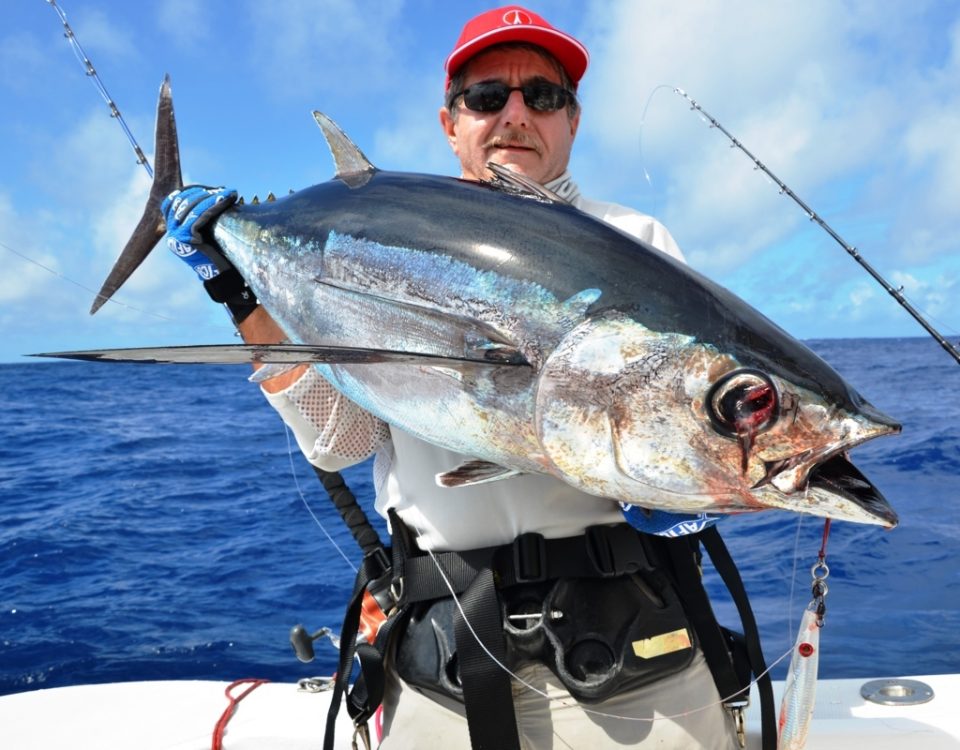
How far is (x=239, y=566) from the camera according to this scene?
812 centimetres

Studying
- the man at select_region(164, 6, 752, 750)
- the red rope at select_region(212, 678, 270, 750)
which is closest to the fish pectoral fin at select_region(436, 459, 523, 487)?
the man at select_region(164, 6, 752, 750)

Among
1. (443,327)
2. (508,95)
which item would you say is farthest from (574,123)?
(443,327)

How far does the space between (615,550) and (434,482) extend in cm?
49

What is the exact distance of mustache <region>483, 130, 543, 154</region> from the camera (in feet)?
7.47

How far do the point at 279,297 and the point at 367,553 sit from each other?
80 centimetres

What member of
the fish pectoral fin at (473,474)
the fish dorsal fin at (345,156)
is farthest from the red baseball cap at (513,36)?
the fish pectoral fin at (473,474)

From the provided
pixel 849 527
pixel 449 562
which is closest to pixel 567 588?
pixel 449 562

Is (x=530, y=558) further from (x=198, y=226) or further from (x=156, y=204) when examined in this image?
(x=156, y=204)

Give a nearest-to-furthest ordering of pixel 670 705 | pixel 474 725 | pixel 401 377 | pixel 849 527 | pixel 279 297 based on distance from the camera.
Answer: pixel 401 377
pixel 474 725
pixel 670 705
pixel 279 297
pixel 849 527

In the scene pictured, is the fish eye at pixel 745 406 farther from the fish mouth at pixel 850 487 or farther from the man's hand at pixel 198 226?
the man's hand at pixel 198 226

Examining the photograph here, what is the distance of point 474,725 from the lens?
1.81 metres

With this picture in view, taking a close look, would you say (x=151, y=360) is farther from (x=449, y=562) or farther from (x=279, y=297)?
(x=449, y=562)

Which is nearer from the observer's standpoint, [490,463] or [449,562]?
[490,463]

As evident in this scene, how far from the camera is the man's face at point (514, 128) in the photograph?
229cm
